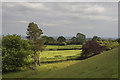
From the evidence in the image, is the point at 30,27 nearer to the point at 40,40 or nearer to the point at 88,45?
the point at 40,40

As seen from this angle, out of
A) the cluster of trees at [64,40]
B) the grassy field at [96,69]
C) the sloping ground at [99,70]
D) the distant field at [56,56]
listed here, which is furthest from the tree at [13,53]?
the cluster of trees at [64,40]

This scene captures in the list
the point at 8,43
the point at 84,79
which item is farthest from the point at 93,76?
the point at 8,43

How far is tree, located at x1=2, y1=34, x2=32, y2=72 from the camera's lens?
898 inches

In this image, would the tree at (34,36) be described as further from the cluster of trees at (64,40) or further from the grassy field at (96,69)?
the cluster of trees at (64,40)

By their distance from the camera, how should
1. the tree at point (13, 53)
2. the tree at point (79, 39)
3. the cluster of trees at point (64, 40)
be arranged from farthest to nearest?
the tree at point (79, 39) → the cluster of trees at point (64, 40) → the tree at point (13, 53)

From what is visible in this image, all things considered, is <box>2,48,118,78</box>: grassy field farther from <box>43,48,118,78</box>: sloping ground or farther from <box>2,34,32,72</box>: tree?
<box>2,34,32,72</box>: tree

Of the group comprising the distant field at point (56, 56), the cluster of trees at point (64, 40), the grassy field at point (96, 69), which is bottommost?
the distant field at point (56, 56)

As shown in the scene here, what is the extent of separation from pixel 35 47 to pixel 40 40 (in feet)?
8.21

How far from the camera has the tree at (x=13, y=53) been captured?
22814 millimetres

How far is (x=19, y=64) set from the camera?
24469 millimetres

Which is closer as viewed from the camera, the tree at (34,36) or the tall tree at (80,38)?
the tree at (34,36)

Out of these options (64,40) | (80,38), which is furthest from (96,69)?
(80,38)

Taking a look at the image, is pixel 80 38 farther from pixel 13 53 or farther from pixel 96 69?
pixel 96 69

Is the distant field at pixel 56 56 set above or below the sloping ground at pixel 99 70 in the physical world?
below
